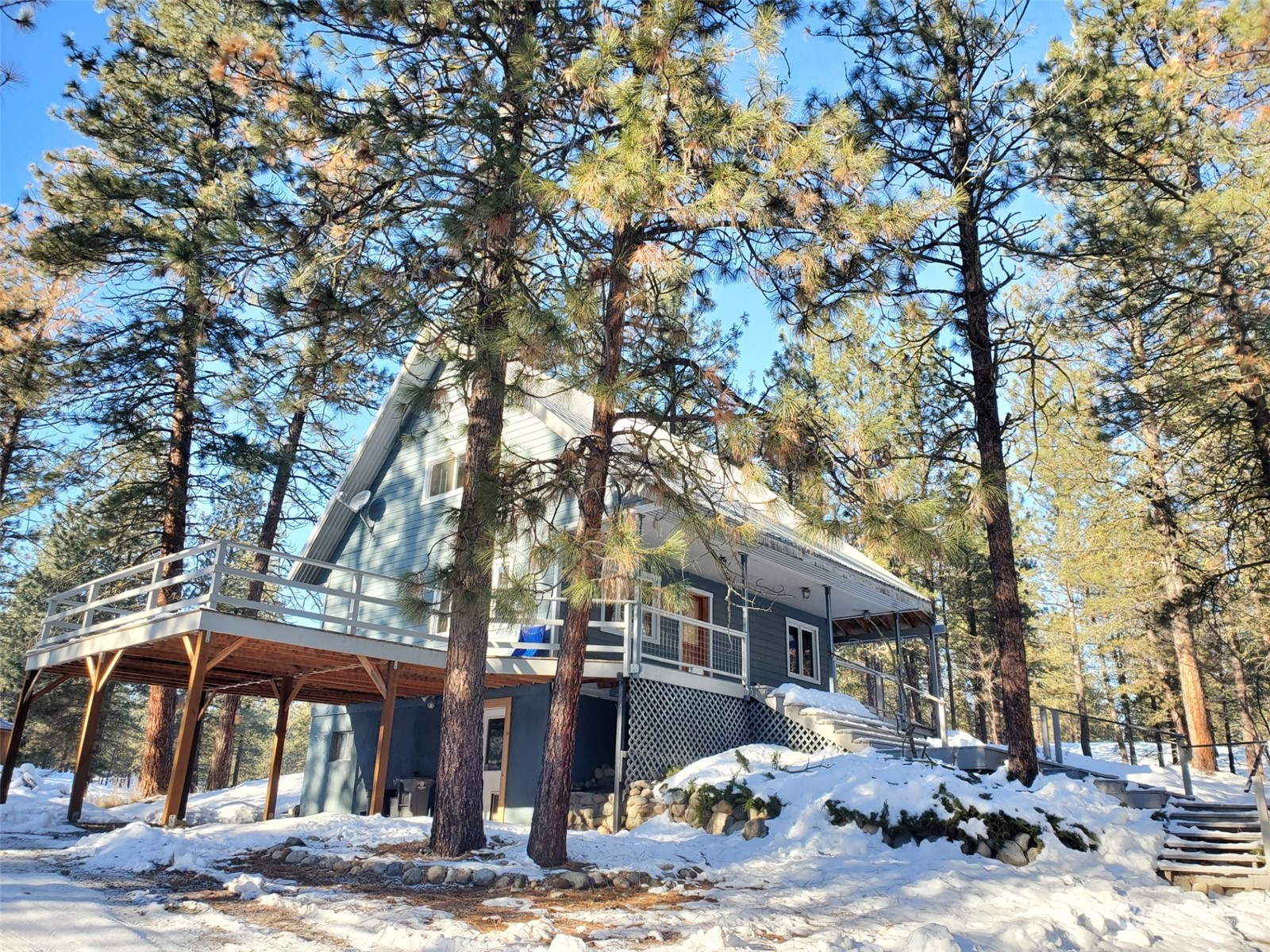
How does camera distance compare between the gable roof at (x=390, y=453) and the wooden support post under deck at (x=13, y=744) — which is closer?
the wooden support post under deck at (x=13, y=744)

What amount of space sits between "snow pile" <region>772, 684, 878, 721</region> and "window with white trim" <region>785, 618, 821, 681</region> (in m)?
2.33

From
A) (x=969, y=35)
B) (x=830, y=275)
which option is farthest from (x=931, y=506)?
(x=969, y=35)

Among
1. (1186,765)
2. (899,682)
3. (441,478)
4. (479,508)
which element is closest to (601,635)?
(441,478)

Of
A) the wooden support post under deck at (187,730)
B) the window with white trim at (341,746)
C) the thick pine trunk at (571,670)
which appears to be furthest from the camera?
the window with white trim at (341,746)

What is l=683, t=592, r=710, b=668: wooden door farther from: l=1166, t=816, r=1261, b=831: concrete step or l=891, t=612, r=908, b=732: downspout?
l=1166, t=816, r=1261, b=831: concrete step

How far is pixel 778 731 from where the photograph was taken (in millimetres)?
15016

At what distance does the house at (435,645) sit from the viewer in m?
11.3

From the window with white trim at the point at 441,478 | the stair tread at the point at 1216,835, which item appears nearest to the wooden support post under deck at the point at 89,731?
the window with white trim at the point at 441,478

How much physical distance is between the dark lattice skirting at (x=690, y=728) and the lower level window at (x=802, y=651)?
3.70m

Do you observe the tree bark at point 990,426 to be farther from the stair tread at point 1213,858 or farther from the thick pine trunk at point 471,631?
the thick pine trunk at point 471,631

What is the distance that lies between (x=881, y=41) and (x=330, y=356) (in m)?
8.61

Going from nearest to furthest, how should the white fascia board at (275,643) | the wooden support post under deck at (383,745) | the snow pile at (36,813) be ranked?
the white fascia board at (275,643), the snow pile at (36,813), the wooden support post under deck at (383,745)

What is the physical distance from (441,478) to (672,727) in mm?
6700

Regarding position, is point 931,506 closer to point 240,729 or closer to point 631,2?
point 631,2
